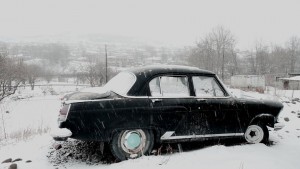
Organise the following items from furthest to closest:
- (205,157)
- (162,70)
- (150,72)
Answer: (162,70) → (150,72) → (205,157)

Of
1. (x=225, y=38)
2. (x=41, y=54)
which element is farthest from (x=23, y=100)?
(x=41, y=54)

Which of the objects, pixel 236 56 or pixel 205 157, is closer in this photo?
pixel 205 157

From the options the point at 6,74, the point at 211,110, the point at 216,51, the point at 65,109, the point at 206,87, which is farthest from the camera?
the point at 216,51

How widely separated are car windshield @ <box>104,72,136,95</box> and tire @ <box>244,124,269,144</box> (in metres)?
2.59

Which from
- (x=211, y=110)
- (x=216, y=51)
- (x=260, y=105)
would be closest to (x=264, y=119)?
(x=260, y=105)

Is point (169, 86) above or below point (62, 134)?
above

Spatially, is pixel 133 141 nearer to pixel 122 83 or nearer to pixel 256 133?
pixel 122 83

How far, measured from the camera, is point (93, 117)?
4793 millimetres

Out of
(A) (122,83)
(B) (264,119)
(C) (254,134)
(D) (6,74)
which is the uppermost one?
(D) (6,74)

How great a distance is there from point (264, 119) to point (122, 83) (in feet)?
9.79

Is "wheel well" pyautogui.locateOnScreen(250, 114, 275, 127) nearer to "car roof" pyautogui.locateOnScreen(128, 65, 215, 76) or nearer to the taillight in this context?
"car roof" pyautogui.locateOnScreen(128, 65, 215, 76)

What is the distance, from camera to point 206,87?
18.9ft

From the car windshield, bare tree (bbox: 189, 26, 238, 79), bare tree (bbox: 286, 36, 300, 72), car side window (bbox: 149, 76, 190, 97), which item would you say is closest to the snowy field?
car side window (bbox: 149, 76, 190, 97)

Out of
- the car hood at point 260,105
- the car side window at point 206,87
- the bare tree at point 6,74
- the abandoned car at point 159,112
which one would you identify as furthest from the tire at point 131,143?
the bare tree at point 6,74
